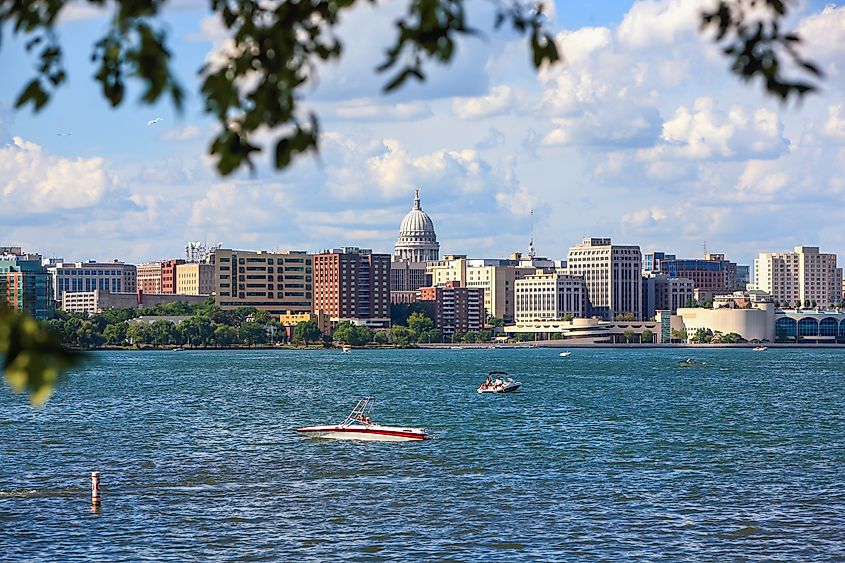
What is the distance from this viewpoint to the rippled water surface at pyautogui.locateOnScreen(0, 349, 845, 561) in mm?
40688

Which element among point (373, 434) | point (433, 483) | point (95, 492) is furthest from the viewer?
point (373, 434)

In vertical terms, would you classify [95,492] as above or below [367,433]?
below

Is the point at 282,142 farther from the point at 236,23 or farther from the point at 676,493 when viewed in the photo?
the point at 676,493

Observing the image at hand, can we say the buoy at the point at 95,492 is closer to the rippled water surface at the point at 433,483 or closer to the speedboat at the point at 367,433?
the rippled water surface at the point at 433,483

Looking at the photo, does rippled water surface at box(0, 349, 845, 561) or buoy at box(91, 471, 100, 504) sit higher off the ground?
buoy at box(91, 471, 100, 504)

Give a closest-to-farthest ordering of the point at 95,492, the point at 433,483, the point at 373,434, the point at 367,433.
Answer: the point at 95,492
the point at 433,483
the point at 373,434
the point at 367,433

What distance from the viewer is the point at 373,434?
2783 inches

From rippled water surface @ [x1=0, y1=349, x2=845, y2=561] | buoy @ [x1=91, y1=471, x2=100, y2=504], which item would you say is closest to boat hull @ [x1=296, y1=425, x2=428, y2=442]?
rippled water surface @ [x1=0, y1=349, x2=845, y2=561]

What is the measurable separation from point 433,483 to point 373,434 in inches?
659

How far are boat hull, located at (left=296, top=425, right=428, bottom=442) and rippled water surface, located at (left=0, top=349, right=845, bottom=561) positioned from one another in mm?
1162

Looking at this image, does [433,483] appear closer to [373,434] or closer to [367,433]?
[373,434]

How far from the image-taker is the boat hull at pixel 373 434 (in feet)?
231

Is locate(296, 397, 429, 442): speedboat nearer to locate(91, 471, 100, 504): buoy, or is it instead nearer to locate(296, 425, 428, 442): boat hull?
locate(296, 425, 428, 442): boat hull

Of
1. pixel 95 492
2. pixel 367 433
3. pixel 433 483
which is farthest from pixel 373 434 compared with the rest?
pixel 95 492
